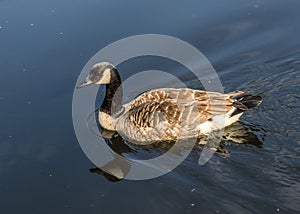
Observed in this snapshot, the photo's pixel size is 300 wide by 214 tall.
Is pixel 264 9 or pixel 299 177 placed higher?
pixel 264 9

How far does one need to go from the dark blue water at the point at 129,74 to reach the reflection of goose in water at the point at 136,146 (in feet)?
0.39

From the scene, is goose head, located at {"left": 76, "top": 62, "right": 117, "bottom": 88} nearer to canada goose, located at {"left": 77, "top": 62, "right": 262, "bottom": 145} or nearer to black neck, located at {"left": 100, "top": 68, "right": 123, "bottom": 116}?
black neck, located at {"left": 100, "top": 68, "right": 123, "bottom": 116}

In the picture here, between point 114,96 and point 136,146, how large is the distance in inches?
46.2

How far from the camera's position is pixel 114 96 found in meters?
8.71

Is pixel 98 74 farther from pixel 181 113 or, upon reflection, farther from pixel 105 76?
pixel 181 113

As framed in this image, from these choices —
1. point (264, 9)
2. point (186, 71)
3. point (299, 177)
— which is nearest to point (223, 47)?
point (186, 71)

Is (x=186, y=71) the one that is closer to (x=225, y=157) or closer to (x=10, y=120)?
(x=225, y=157)

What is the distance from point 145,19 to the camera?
11195 mm

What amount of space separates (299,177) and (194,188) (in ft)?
4.60

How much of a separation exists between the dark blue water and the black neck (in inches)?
27.3

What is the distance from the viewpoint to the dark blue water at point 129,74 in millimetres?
6438

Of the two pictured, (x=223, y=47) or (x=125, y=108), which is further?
(x=223, y=47)

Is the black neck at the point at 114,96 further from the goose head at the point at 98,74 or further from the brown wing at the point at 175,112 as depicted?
the brown wing at the point at 175,112

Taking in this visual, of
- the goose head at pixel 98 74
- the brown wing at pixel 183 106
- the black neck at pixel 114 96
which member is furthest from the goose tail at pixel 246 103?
the goose head at pixel 98 74
